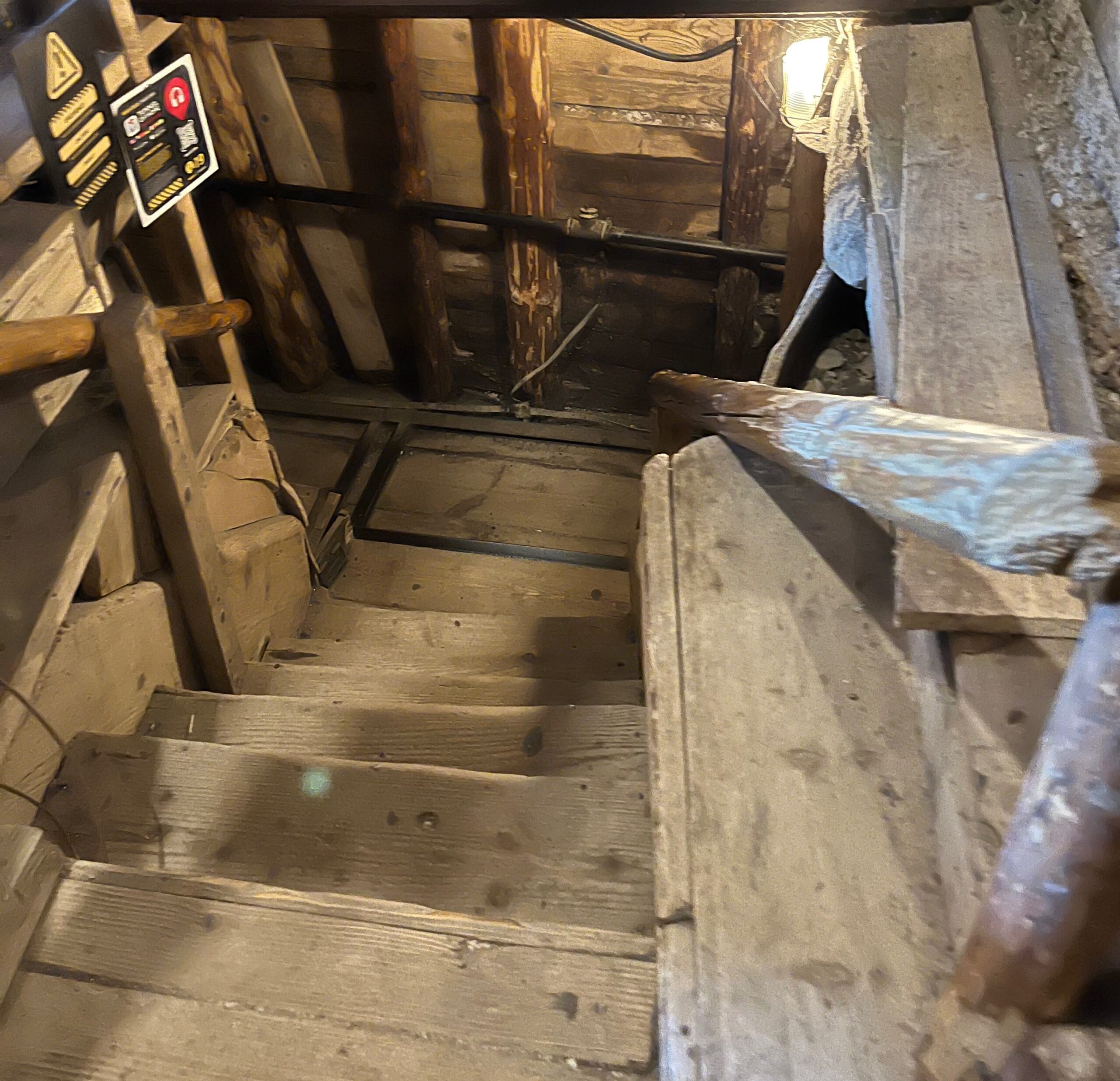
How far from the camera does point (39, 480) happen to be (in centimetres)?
140

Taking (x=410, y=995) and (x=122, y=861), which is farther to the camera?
(x=122, y=861)

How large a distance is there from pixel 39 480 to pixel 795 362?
1382mm

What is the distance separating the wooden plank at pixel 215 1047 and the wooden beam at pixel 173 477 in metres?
0.78

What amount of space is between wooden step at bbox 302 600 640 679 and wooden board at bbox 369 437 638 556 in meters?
0.76

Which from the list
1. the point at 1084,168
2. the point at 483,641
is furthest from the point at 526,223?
the point at 1084,168

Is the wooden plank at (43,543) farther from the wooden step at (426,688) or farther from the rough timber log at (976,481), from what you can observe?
the rough timber log at (976,481)

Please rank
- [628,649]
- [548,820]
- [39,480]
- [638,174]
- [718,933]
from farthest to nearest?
[638,174]
[628,649]
[39,480]
[548,820]
[718,933]

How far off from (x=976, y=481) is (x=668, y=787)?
0.45 metres

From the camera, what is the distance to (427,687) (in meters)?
1.81

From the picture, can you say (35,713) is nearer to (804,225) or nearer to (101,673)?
(101,673)

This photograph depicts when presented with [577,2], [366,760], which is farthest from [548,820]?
[577,2]

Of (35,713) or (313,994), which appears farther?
(35,713)

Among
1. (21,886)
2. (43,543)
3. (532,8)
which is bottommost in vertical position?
(21,886)

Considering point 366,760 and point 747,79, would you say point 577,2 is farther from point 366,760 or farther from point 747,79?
point 366,760
